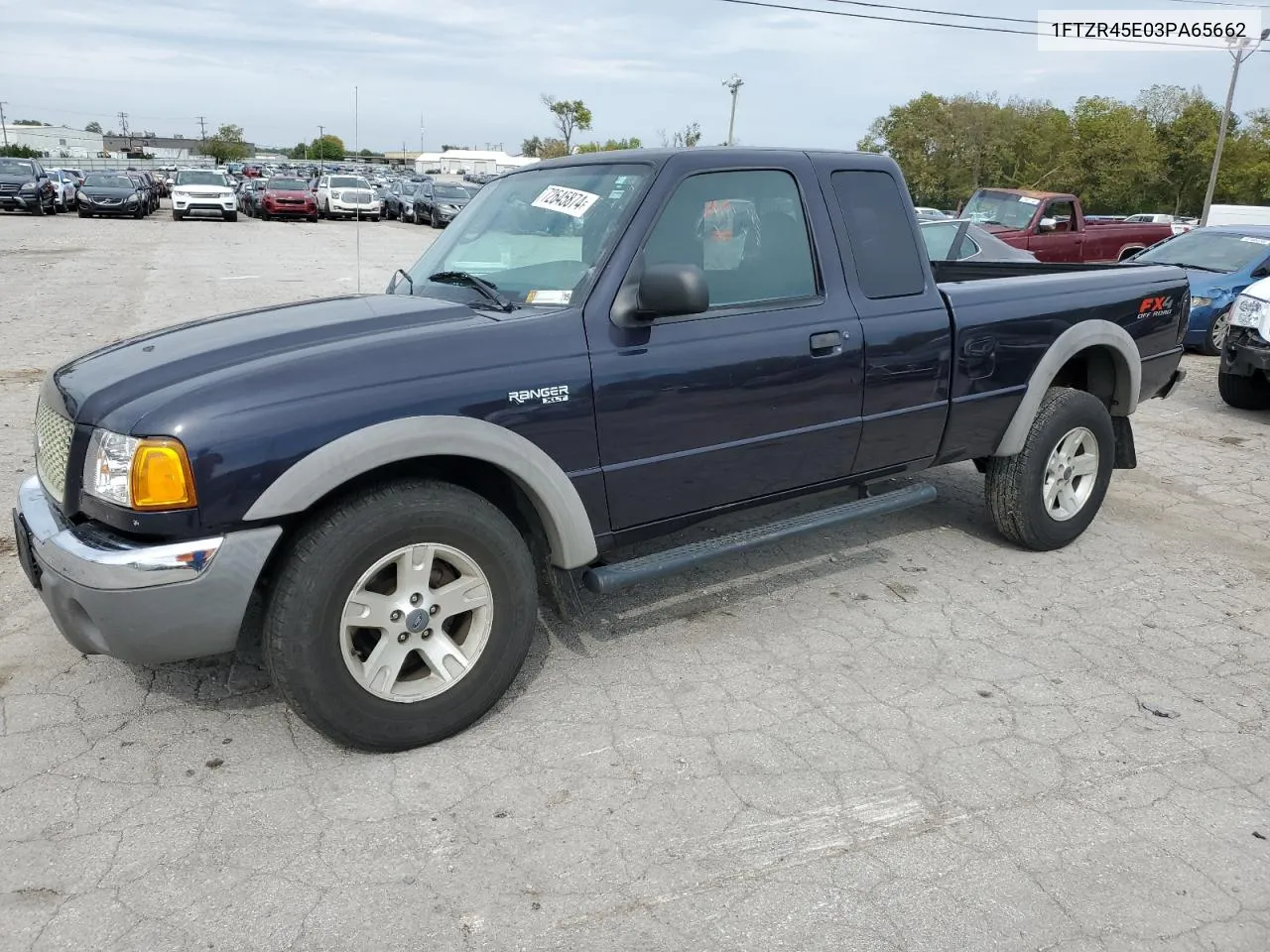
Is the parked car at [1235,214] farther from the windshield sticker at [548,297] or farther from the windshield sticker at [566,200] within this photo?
the windshield sticker at [548,297]

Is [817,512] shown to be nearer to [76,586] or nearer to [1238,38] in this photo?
[76,586]

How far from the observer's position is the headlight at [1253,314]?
26.8 ft

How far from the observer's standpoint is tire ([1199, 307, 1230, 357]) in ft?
37.0

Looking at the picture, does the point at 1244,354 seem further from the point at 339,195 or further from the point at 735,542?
the point at 339,195

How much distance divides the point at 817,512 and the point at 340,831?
91.7 inches

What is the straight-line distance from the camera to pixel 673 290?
3215mm

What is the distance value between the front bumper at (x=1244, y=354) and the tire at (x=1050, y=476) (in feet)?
13.5

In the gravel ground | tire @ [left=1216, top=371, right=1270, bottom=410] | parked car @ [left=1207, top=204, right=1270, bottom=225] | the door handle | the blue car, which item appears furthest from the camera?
parked car @ [left=1207, top=204, right=1270, bottom=225]

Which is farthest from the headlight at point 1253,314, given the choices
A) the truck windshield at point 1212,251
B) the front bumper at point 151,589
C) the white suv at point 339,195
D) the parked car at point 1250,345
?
the white suv at point 339,195

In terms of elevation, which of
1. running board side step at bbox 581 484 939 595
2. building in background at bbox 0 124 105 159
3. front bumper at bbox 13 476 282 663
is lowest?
running board side step at bbox 581 484 939 595

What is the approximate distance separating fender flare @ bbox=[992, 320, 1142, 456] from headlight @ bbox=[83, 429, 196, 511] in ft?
12.0

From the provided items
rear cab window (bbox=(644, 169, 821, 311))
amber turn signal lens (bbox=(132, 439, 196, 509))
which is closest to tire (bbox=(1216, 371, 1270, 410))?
rear cab window (bbox=(644, 169, 821, 311))

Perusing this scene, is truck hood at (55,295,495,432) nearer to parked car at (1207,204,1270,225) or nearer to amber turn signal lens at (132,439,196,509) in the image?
amber turn signal lens at (132,439,196,509)

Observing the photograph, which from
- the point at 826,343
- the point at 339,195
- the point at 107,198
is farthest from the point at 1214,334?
the point at 107,198
